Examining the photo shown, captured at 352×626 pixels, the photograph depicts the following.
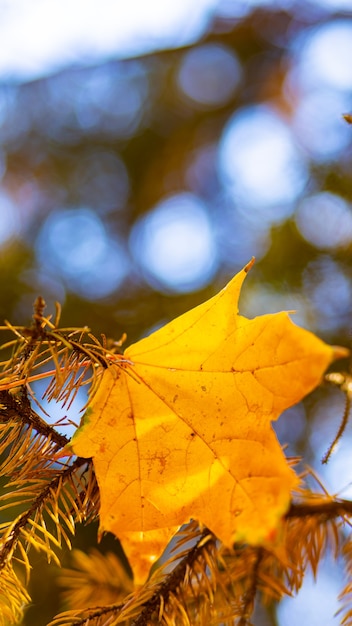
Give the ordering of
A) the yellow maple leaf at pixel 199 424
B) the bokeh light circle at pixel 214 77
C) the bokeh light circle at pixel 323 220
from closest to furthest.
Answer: the yellow maple leaf at pixel 199 424
the bokeh light circle at pixel 323 220
the bokeh light circle at pixel 214 77

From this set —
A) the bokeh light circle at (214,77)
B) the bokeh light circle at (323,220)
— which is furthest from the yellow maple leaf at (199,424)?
the bokeh light circle at (214,77)

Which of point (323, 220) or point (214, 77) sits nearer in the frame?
point (323, 220)

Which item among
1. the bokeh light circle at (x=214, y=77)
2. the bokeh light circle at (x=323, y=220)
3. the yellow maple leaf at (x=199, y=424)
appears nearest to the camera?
the yellow maple leaf at (x=199, y=424)

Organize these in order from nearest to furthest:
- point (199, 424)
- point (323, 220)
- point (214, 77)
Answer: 1. point (199, 424)
2. point (323, 220)
3. point (214, 77)

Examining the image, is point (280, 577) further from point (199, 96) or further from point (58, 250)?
point (199, 96)

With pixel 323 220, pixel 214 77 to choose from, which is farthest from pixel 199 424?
pixel 214 77

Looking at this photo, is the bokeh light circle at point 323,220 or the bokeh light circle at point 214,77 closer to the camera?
the bokeh light circle at point 323,220

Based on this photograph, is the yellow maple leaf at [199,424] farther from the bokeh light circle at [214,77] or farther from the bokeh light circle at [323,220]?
the bokeh light circle at [214,77]

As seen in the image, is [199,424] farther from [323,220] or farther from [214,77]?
[214,77]

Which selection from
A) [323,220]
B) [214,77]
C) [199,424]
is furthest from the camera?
[214,77]
